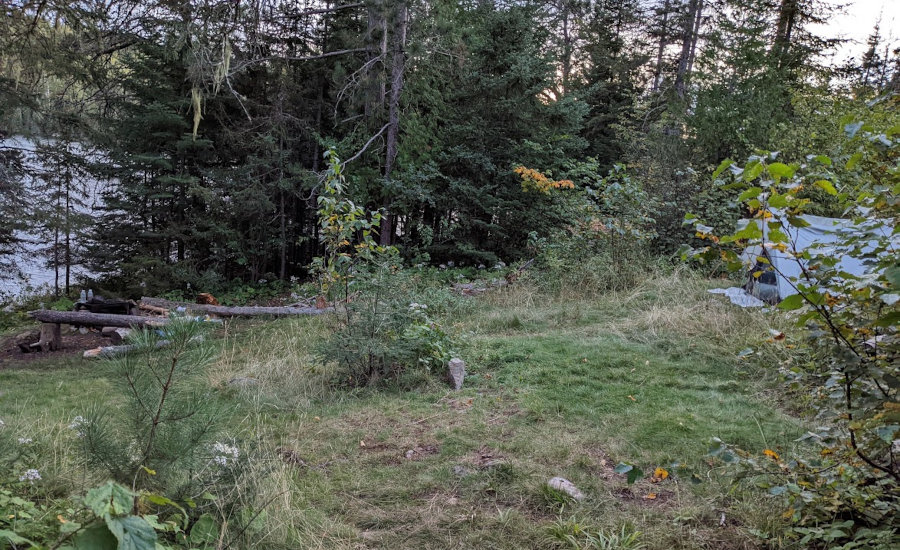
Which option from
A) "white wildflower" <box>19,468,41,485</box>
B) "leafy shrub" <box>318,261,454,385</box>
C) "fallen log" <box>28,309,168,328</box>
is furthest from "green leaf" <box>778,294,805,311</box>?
"fallen log" <box>28,309,168,328</box>

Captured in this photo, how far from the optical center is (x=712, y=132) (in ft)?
32.6

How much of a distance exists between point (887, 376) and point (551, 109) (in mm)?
11429

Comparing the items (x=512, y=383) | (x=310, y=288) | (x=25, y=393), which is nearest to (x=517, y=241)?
(x=310, y=288)

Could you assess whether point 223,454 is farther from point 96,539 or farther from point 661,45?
point 661,45

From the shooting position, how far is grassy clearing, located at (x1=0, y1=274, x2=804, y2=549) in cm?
230

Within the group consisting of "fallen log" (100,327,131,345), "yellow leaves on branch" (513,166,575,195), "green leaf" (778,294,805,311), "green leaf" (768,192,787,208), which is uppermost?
"yellow leaves on branch" (513,166,575,195)

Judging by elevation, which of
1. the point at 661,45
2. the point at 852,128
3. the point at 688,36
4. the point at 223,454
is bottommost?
the point at 223,454

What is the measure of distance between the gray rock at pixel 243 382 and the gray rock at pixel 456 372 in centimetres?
167

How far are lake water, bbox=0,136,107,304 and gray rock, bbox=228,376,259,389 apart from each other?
24.2ft

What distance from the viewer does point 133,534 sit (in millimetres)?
1059

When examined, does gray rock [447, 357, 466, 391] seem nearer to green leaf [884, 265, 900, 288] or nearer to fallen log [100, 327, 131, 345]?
green leaf [884, 265, 900, 288]

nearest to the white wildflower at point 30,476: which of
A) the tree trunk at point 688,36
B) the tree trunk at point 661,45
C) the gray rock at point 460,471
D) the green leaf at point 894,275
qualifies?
the gray rock at point 460,471

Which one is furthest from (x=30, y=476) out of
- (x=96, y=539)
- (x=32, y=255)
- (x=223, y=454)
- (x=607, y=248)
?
(x=32, y=255)

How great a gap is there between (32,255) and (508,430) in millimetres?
11600
